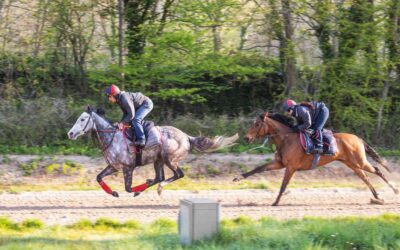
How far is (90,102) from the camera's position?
23.8m

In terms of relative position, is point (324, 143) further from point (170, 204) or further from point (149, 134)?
point (149, 134)

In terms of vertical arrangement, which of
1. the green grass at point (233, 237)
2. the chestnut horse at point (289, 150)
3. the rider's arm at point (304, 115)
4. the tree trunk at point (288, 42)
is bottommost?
the green grass at point (233, 237)

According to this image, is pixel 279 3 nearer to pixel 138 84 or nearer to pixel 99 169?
pixel 138 84

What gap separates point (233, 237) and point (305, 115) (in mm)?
5268

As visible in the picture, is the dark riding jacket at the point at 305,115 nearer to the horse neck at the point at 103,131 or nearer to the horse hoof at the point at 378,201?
the horse hoof at the point at 378,201

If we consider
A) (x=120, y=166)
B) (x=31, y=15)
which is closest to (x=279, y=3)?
(x=31, y=15)

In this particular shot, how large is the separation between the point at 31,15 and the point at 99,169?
22.2ft

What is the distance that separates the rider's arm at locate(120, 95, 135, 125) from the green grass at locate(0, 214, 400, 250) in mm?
3157

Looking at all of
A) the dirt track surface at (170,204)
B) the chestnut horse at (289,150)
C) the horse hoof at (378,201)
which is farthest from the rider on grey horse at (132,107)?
the horse hoof at (378,201)

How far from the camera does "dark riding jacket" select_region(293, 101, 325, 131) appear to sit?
1600 centimetres

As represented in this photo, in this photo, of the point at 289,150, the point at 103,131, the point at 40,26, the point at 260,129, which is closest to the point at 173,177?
the point at 103,131

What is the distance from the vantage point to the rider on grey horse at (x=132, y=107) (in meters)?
15.5

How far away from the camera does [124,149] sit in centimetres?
1581

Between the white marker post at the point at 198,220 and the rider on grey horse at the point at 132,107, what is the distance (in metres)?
4.61
